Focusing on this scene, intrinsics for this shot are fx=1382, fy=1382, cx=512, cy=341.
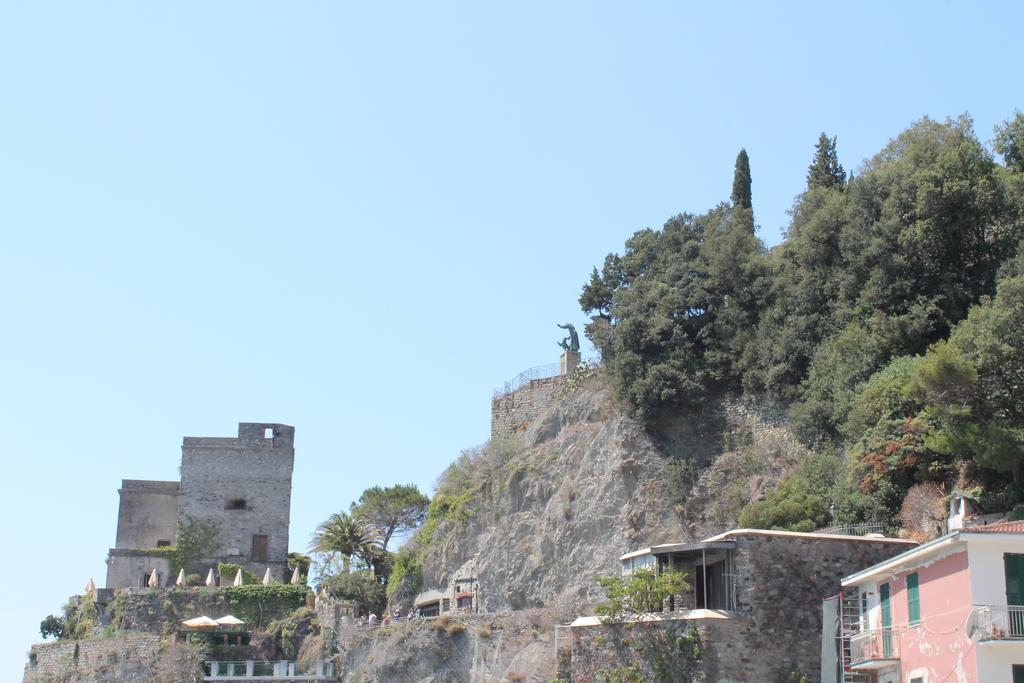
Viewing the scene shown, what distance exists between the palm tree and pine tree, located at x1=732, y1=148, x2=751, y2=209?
20402 millimetres

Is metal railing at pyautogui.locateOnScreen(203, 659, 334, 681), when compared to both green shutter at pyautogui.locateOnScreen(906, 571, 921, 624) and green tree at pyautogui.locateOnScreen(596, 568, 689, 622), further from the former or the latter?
green shutter at pyautogui.locateOnScreen(906, 571, 921, 624)

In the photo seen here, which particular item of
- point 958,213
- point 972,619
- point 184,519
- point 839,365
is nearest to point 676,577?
point 972,619

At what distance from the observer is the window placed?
59281 millimetres

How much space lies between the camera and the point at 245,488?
60.3 m

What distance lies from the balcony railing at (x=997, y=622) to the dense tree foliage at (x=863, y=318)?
351 inches

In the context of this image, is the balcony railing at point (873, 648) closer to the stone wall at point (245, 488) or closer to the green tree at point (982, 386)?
the green tree at point (982, 386)

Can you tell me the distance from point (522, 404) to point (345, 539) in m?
9.25

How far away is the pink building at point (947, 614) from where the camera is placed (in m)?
23.4

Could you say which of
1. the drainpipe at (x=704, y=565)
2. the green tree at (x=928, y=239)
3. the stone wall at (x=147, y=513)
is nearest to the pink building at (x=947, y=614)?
the drainpipe at (x=704, y=565)

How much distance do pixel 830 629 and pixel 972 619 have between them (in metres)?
5.24

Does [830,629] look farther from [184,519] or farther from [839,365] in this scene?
[184,519]

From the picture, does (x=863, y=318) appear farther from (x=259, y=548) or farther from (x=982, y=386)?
(x=259, y=548)

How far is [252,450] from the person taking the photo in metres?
60.9

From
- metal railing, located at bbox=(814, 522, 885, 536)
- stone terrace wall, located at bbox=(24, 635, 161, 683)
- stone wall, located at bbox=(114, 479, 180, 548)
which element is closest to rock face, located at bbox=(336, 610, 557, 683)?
stone terrace wall, located at bbox=(24, 635, 161, 683)
